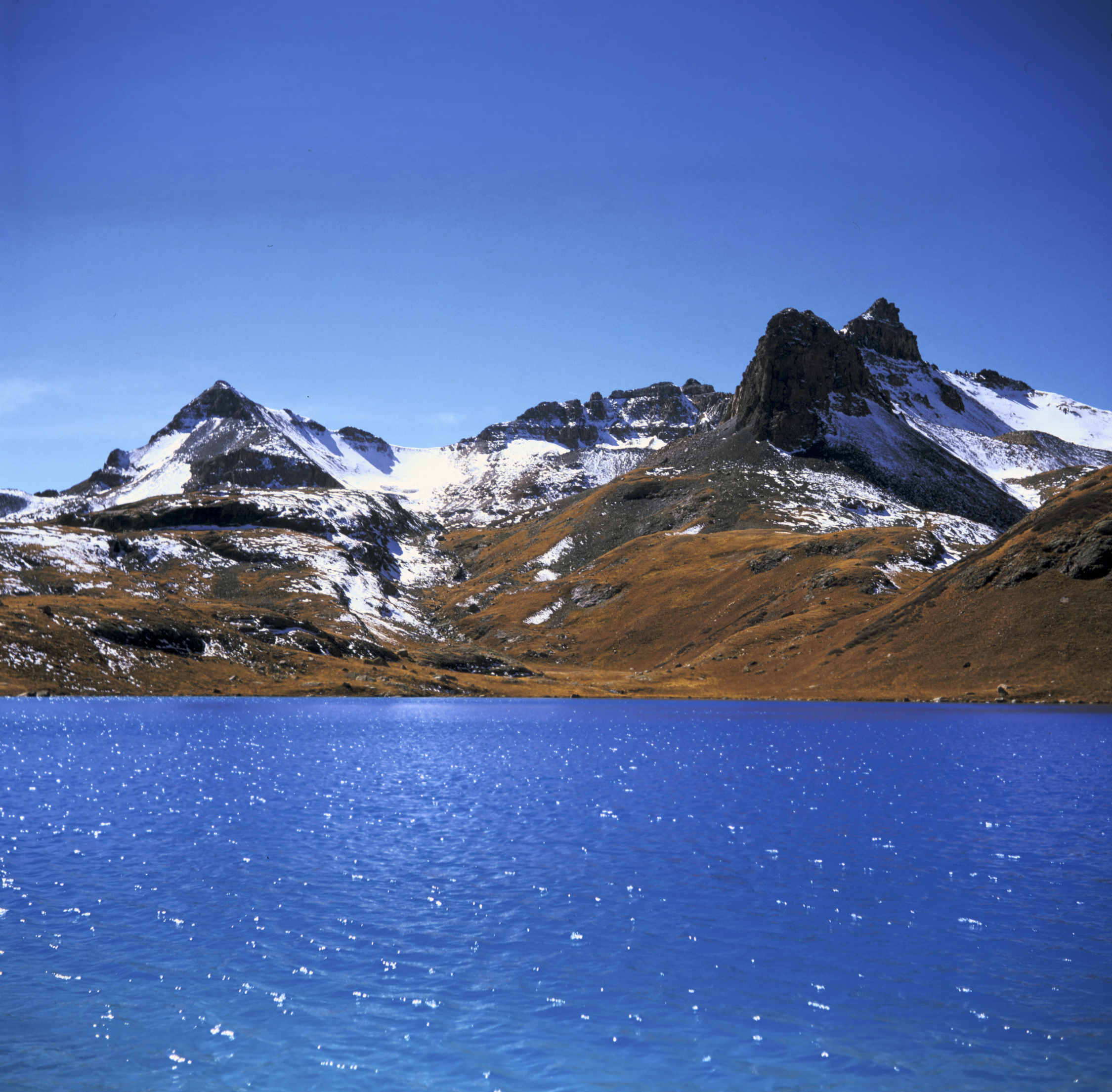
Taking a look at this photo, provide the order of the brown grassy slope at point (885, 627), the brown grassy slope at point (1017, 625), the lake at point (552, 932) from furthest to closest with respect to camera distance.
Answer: the brown grassy slope at point (885, 627) → the brown grassy slope at point (1017, 625) → the lake at point (552, 932)

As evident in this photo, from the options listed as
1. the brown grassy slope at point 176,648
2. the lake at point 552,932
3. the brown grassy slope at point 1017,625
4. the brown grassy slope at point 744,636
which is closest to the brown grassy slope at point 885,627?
the brown grassy slope at point 1017,625

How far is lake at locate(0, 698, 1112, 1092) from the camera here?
15.5m

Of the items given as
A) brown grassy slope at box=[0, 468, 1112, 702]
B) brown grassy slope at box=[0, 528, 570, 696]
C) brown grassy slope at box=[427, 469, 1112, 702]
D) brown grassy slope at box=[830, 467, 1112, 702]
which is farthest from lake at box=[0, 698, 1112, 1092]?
brown grassy slope at box=[0, 528, 570, 696]

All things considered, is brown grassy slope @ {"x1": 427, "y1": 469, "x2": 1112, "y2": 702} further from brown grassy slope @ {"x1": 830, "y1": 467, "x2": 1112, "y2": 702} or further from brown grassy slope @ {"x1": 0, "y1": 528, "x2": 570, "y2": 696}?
brown grassy slope @ {"x1": 0, "y1": 528, "x2": 570, "y2": 696}

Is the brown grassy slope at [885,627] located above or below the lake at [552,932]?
above

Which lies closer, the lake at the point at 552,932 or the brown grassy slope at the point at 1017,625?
the lake at the point at 552,932

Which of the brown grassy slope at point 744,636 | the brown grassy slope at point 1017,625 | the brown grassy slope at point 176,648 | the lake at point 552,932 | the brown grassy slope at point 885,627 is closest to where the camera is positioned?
the lake at point 552,932

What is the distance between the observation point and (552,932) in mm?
21812

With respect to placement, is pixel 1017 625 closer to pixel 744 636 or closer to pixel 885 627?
pixel 885 627

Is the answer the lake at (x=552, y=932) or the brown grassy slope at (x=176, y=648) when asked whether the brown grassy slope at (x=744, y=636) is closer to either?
the brown grassy slope at (x=176, y=648)

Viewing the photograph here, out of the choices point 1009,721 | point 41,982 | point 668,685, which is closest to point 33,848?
point 41,982

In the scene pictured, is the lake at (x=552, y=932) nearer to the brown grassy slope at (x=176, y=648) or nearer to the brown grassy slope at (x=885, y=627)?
the brown grassy slope at (x=885, y=627)

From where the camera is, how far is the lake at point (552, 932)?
15.5 metres

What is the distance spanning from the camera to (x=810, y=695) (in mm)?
134875
